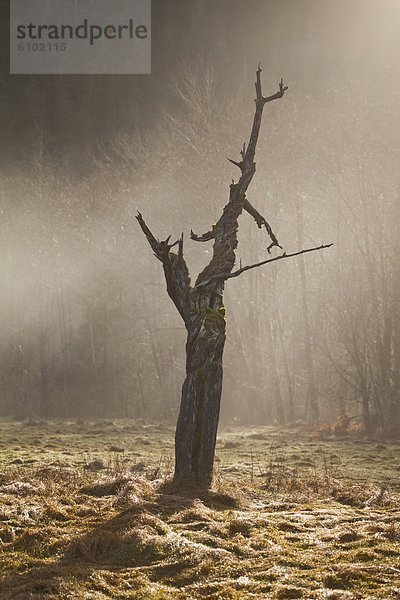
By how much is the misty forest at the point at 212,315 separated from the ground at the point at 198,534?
44 mm

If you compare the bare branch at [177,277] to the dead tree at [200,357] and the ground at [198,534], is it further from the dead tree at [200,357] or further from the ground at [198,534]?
the ground at [198,534]

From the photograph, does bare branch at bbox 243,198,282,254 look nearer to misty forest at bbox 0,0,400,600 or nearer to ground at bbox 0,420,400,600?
misty forest at bbox 0,0,400,600

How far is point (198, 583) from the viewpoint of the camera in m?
7.52

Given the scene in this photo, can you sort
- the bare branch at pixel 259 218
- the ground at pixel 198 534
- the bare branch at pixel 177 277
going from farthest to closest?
the bare branch at pixel 259 218 → the bare branch at pixel 177 277 → the ground at pixel 198 534

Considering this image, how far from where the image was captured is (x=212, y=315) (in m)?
14.0

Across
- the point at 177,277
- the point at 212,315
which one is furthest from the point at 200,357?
the point at 177,277

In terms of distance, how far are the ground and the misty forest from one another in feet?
0.14

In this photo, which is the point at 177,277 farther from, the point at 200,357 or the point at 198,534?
the point at 198,534

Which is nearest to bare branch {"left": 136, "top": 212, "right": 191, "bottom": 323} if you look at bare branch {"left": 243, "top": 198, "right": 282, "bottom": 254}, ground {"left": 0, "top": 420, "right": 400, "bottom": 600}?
bare branch {"left": 243, "top": 198, "right": 282, "bottom": 254}

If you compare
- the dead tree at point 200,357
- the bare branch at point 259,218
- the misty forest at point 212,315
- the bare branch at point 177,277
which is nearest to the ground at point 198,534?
the misty forest at point 212,315

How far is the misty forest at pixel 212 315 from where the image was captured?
9.02 m

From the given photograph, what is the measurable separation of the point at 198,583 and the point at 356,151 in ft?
83.6

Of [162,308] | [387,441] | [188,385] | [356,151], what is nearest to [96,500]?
[188,385]

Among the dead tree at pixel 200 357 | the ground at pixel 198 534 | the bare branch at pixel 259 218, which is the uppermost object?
the bare branch at pixel 259 218
